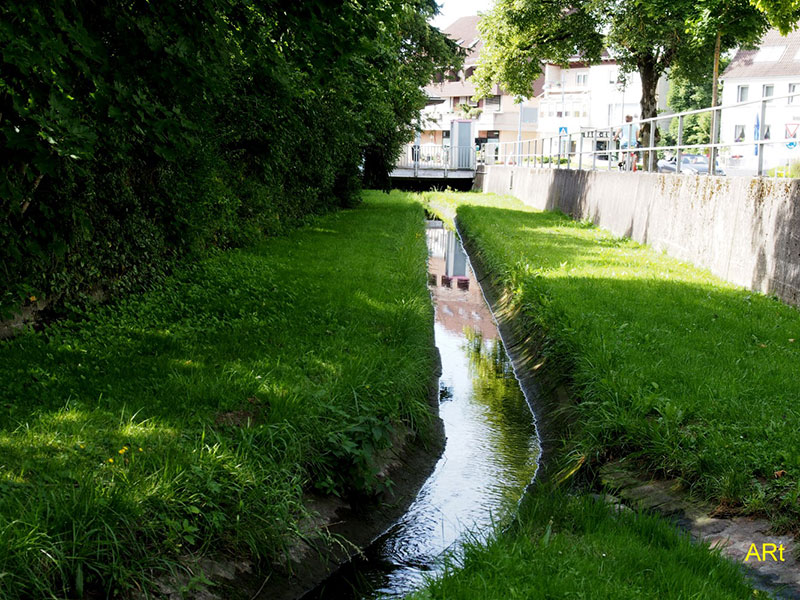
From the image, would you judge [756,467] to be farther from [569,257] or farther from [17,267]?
[569,257]

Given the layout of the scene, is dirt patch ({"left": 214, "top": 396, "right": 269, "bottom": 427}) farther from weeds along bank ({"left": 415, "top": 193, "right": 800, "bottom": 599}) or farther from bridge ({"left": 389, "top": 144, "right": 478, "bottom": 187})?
bridge ({"left": 389, "top": 144, "right": 478, "bottom": 187})

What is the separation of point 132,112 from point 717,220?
9.87 metres

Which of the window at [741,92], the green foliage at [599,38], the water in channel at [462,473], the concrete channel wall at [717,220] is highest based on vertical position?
the window at [741,92]

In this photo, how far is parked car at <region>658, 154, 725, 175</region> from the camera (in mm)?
16231

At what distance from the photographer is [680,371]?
26.2 ft

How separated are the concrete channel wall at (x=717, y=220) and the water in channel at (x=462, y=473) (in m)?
3.70

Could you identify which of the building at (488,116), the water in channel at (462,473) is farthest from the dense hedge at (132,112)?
the building at (488,116)

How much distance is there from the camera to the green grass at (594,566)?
177 inches

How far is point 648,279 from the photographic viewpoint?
13.2 metres

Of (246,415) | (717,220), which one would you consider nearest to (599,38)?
(717,220)

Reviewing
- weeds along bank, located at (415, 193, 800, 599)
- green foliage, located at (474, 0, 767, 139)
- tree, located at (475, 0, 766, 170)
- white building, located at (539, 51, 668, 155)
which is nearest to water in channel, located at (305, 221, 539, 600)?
weeds along bank, located at (415, 193, 800, 599)

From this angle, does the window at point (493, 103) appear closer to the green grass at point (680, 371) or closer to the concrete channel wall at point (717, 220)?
the concrete channel wall at point (717, 220)

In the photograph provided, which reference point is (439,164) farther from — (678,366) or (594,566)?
(594,566)

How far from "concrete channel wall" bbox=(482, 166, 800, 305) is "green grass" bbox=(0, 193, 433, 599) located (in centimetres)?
474
